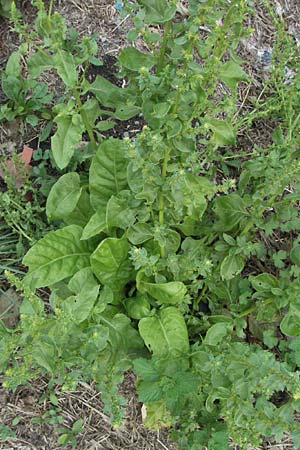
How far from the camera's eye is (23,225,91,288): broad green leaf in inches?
91.1

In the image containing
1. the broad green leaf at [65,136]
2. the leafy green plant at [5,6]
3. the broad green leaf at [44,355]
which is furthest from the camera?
the leafy green plant at [5,6]

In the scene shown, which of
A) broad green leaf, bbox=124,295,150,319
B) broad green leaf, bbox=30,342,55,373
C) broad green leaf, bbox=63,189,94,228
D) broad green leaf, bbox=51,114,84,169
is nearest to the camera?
broad green leaf, bbox=30,342,55,373

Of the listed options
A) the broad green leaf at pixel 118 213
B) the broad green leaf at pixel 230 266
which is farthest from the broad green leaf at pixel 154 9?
the broad green leaf at pixel 230 266

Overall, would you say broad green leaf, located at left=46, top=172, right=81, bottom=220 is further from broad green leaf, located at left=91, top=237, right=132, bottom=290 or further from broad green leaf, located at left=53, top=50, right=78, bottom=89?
broad green leaf, located at left=53, top=50, right=78, bottom=89

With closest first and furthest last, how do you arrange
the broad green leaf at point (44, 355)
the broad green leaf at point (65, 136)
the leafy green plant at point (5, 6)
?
the broad green leaf at point (44, 355) < the broad green leaf at point (65, 136) < the leafy green plant at point (5, 6)

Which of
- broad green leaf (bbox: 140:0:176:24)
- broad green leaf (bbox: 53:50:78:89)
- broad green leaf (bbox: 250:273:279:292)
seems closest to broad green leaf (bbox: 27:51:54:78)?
broad green leaf (bbox: 53:50:78:89)

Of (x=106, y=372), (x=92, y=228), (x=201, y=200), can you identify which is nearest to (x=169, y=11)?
(x=201, y=200)

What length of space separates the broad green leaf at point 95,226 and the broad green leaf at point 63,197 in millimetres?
140

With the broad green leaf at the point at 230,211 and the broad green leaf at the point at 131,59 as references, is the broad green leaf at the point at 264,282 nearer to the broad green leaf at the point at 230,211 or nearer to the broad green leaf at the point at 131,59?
the broad green leaf at the point at 230,211

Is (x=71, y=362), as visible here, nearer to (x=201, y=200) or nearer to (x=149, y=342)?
(x=149, y=342)

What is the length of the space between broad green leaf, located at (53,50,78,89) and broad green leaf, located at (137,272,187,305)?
0.80 m

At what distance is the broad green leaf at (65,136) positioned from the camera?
2086 mm

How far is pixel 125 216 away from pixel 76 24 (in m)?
1.28

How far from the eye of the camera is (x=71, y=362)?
1875mm
